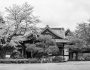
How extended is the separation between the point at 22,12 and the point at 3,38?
15.2 ft

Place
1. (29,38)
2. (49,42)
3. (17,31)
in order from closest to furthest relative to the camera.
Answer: (49,42) → (17,31) → (29,38)

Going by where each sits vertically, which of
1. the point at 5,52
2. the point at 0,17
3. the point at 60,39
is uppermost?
the point at 0,17

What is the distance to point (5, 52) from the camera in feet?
92.1

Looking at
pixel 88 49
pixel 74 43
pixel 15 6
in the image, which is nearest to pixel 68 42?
pixel 74 43

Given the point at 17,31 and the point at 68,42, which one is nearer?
the point at 17,31

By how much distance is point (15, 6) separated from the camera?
2653 cm

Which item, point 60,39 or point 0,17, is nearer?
point 0,17

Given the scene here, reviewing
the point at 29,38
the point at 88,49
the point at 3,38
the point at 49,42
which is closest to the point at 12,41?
the point at 3,38

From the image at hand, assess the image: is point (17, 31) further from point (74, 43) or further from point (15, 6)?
point (74, 43)

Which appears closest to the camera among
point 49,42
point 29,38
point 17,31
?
point 49,42

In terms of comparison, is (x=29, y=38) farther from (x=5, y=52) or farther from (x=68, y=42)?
(x=68, y=42)

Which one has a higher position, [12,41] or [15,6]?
[15,6]

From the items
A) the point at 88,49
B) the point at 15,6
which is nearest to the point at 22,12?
the point at 15,6

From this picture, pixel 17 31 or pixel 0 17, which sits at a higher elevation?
pixel 0 17
